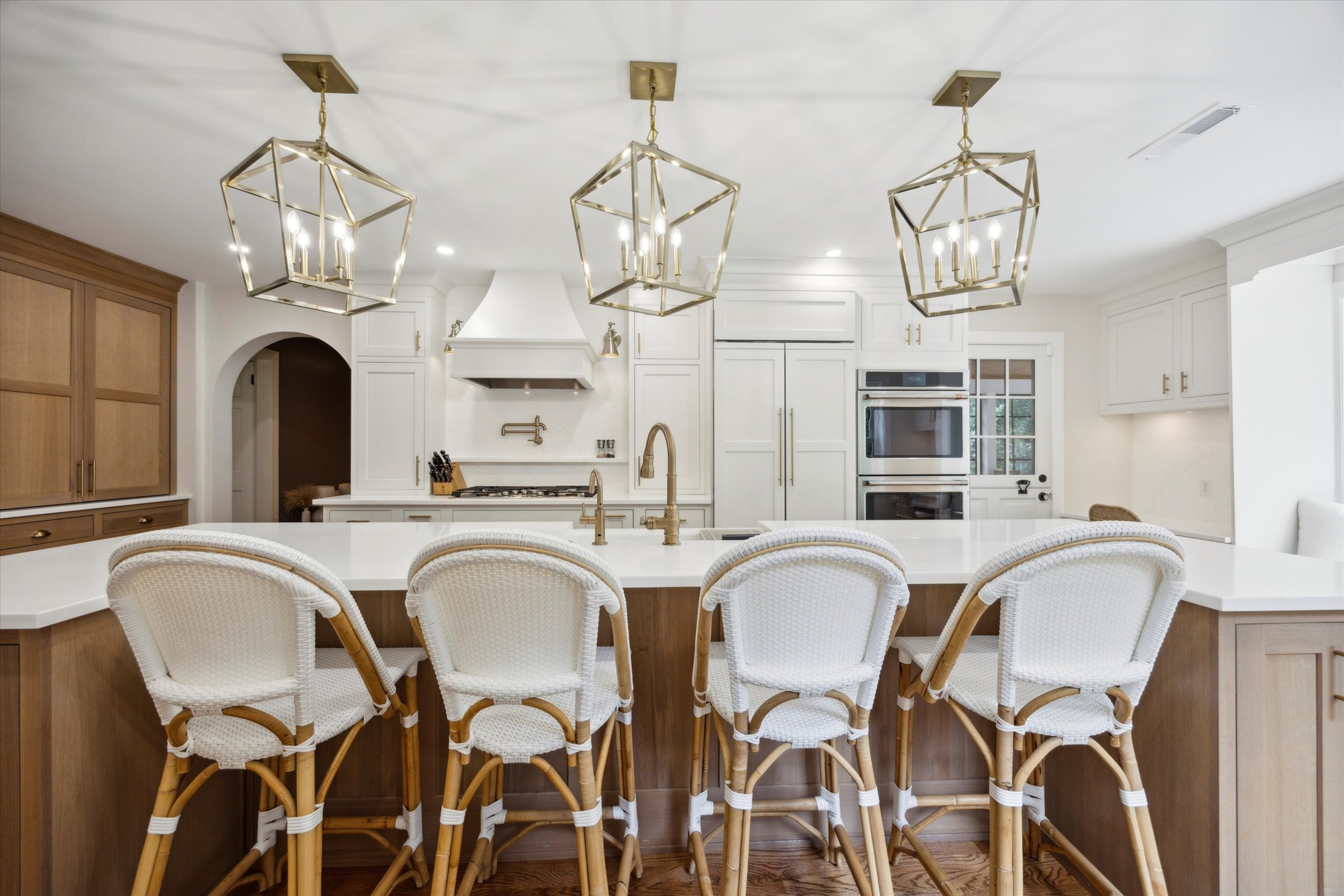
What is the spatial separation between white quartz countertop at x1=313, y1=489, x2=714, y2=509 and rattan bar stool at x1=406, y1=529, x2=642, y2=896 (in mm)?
2502

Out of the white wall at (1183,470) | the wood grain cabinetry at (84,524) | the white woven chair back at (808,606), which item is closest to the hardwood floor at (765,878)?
the white woven chair back at (808,606)

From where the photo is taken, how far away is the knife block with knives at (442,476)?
12.7ft

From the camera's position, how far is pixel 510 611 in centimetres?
102

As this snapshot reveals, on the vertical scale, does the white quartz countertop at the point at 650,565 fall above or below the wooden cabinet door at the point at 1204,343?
below

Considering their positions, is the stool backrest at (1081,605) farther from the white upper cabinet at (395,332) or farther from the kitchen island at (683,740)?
the white upper cabinet at (395,332)

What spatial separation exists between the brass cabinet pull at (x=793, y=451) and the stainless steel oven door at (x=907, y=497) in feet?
1.44

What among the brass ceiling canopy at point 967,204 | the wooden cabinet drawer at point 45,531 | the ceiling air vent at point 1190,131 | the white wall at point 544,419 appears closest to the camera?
the brass ceiling canopy at point 967,204

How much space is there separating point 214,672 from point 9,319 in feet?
11.1

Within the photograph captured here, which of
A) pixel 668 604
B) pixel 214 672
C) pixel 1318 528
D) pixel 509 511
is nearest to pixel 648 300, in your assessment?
pixel 509 511

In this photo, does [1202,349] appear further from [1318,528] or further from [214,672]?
[214,672]

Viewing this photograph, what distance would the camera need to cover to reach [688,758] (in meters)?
1.58

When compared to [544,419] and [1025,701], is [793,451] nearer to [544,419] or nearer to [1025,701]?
[544,419]

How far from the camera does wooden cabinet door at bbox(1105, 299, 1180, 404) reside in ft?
12.3

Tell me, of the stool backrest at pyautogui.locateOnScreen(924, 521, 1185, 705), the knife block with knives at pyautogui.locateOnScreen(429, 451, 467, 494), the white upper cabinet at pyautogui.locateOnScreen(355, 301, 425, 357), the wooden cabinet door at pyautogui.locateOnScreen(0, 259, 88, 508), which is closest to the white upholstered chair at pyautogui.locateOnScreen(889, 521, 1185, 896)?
the stool backrest at pyautogui.locateOnScreen(924, 521, 1185, 705)
